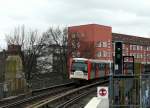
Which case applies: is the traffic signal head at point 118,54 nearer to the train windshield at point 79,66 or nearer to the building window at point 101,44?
the train windshield at point 79,66

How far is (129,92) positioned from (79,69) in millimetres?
29561

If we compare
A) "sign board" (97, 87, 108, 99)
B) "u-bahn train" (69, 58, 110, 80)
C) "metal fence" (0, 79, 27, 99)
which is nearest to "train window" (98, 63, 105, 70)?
"u-bahn train" (69, 58, 110, 80)

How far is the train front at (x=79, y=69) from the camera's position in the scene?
149 ft

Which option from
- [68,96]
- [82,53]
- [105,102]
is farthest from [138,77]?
[82,53]

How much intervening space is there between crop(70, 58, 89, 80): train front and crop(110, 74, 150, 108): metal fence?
1123 inches

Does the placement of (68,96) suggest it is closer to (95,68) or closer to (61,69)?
(95,68)

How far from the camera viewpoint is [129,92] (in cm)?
1633

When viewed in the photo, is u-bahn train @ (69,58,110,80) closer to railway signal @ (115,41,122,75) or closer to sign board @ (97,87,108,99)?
railway signal @ (115,41,122,75)

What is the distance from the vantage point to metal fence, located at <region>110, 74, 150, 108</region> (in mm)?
16016

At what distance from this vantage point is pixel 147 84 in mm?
16750

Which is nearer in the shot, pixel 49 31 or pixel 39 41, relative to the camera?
pixel 39 41

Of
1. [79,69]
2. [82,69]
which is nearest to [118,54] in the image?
[82,69]

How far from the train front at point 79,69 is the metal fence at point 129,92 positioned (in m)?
28.5

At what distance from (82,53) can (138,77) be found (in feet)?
240
